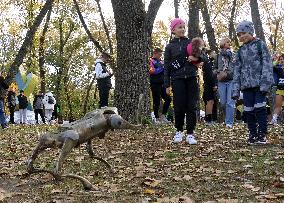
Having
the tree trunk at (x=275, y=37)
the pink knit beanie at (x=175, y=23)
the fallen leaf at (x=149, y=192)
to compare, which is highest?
the tree trunk at (x=275, y=37)

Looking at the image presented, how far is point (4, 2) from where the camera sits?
118 ft

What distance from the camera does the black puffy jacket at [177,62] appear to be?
24.2 feet

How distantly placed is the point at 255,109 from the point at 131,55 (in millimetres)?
3586

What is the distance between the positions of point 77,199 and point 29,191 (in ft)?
2.48

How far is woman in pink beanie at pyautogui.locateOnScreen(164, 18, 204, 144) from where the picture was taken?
7379 millimetres

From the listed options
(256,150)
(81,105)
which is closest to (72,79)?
(81,105)

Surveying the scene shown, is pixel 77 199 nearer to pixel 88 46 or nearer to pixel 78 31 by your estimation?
pixel 78 31

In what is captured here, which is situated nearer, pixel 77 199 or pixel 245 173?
pixel 77 199

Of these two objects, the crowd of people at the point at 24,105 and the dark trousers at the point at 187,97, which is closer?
the dark trousers at the point at 187,97

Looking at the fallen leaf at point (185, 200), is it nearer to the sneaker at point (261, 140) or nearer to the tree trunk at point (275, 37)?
the sneaker at point (261, 140)

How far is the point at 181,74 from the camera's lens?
7375mm

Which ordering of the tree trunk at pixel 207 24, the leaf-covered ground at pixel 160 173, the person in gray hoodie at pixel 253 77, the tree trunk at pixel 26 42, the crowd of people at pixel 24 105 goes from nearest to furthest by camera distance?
1. the leaf-covered ground at pixel 160 173
2. the person in gray hoodie at pixel 253 77
3. the tree trunk at pixel 26 42
4. the tree trunk at pixel 207 24
5. the crowd of people at pixel 24 105


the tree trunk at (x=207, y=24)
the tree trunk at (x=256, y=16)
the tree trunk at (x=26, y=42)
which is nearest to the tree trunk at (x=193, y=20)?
the tree trunk at (x=207, y=24)

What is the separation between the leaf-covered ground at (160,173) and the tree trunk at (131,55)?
5.82ft
